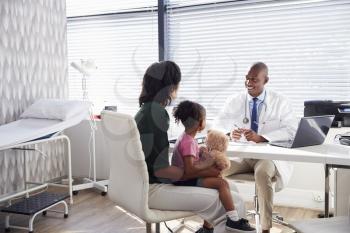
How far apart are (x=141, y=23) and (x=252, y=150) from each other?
2.58 m

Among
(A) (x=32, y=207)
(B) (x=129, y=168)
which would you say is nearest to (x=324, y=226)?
(B) (x=129, y=168)

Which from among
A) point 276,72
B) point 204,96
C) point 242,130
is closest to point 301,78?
point 276,72

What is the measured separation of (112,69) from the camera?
14.3ft

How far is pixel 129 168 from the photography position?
1891mm

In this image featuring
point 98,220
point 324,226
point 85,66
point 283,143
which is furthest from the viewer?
point 85,66

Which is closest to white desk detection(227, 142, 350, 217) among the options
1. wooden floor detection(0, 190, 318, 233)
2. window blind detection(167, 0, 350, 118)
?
wooden floor detection(0, 190, 318, 233)

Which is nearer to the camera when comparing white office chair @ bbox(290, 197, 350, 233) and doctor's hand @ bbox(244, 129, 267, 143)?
white office chair @ bbox(290, 197, 350, 233)

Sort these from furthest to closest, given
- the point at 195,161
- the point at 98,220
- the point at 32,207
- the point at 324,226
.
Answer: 1. the point at 98,220
2. the point at 32,207
3. the point at 195,161
4. the point at 324,226

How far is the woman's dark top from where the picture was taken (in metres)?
1.88

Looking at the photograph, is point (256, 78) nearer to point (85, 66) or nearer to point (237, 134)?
point (237, 134)

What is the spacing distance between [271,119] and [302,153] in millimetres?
889

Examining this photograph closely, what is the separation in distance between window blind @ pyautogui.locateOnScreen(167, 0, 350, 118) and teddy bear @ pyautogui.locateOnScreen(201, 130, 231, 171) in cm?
169

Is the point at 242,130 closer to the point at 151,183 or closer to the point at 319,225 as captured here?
the point at 151,183

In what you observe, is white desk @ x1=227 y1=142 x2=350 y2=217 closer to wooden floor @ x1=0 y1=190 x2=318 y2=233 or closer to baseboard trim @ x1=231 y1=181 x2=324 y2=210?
wooden floor @ x1=0 y1=190 x2=318 y2=233
